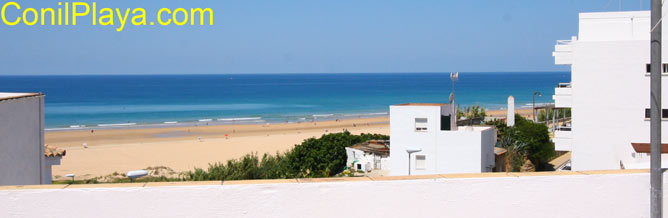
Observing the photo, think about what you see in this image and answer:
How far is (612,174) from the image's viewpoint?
5.21 metres

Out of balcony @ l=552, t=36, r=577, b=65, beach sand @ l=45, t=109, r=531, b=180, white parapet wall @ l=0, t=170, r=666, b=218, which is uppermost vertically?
balcony @ l=552, t=36, r=577, b=65

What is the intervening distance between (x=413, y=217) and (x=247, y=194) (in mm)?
1266

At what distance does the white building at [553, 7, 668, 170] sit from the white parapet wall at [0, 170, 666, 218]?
55.9 feet

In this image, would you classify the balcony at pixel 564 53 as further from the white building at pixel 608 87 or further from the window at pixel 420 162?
the window at pixel 420 162

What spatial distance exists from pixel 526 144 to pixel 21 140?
23.4 m

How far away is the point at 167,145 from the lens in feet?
159

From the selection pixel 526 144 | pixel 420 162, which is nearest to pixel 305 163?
pixel 420 162

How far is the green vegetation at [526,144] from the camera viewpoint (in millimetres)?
28656

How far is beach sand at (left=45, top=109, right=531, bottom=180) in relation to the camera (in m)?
36.9

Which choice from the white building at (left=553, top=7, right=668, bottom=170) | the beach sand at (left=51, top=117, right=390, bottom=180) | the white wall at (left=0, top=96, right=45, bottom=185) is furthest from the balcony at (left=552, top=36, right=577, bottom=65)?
the beach sand at (left=51, top=117, right=390, bottom=180)

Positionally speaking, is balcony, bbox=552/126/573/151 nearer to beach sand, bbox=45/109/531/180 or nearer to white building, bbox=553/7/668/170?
white building, bbox=553/7/668/170

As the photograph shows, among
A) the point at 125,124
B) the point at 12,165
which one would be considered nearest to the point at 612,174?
the point at 12,165

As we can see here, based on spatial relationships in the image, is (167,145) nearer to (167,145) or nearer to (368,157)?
(167,145)

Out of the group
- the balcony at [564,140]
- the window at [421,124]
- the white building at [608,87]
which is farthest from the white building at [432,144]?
the white building at [608,87]
